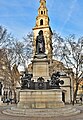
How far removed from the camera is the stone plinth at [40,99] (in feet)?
49.2

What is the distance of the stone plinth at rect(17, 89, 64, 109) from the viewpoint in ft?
49.2

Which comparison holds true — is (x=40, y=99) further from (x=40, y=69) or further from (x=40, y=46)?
(x=40, y=46)

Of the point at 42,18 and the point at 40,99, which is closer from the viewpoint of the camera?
the point at 40,99

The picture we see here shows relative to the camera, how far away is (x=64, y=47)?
33.3 metres

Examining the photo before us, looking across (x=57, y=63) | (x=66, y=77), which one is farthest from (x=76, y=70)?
(x=66, y=77)

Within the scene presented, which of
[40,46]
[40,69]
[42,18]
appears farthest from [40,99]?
[42,18]

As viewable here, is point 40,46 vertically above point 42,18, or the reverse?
point 42,18

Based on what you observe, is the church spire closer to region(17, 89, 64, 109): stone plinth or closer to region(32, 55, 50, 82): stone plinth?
region(32, 55, 50, 82): stone plinth


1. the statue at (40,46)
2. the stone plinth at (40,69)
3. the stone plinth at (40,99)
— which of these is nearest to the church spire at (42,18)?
the statue at (40,46)

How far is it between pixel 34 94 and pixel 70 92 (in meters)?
29.2

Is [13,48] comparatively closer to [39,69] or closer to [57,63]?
[57,63]

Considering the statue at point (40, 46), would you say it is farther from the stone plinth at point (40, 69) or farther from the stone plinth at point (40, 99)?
the stone plinth at point (40, 99)

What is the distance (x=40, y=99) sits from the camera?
1524 centimetres

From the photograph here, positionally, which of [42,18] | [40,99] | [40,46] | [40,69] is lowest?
[40,99]
